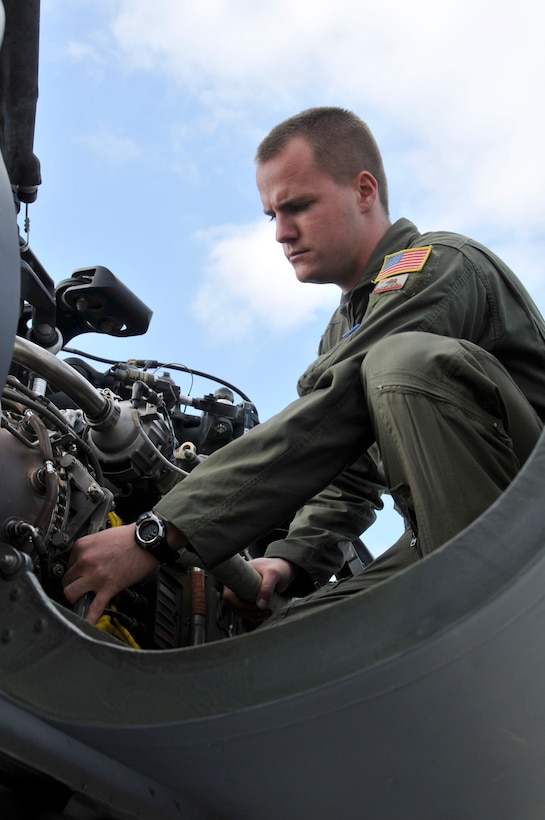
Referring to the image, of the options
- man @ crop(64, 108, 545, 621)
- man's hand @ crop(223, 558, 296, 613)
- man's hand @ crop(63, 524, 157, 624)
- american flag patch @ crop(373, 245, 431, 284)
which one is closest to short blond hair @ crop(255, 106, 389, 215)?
man @ crop(64, 108, 545, 621)

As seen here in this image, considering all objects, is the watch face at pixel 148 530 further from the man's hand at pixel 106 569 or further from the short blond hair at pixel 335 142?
the short blond hair at pixel 335 142

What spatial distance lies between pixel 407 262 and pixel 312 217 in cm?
47

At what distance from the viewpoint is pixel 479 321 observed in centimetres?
197

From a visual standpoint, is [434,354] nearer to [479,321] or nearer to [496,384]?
[496,384]

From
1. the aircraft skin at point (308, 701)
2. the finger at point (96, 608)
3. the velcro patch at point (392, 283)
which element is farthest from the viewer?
the velcro patch at point (392, 283)

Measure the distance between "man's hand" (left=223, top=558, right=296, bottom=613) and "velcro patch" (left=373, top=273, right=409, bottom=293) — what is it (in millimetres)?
816

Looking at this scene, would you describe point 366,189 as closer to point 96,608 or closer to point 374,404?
point 374,404

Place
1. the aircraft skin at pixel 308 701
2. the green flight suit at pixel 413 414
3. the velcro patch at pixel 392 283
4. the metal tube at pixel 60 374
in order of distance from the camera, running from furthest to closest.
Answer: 1. the metal tube at pixel 60 374
2. the velcro patch at pixel 392 283
3. the green flight suit at pixel 413 414
4. the aircraft skin at pixel 308 701

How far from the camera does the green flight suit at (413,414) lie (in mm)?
1531

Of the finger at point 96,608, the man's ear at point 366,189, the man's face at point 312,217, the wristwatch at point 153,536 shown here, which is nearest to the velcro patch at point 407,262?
the man's face at point 312,217

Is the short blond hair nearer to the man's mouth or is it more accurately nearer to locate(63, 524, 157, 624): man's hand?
the man's mouth

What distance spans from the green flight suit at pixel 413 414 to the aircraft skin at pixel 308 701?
0.38m

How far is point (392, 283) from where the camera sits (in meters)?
1.98

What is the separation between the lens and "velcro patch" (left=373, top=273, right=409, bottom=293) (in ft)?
6.40
